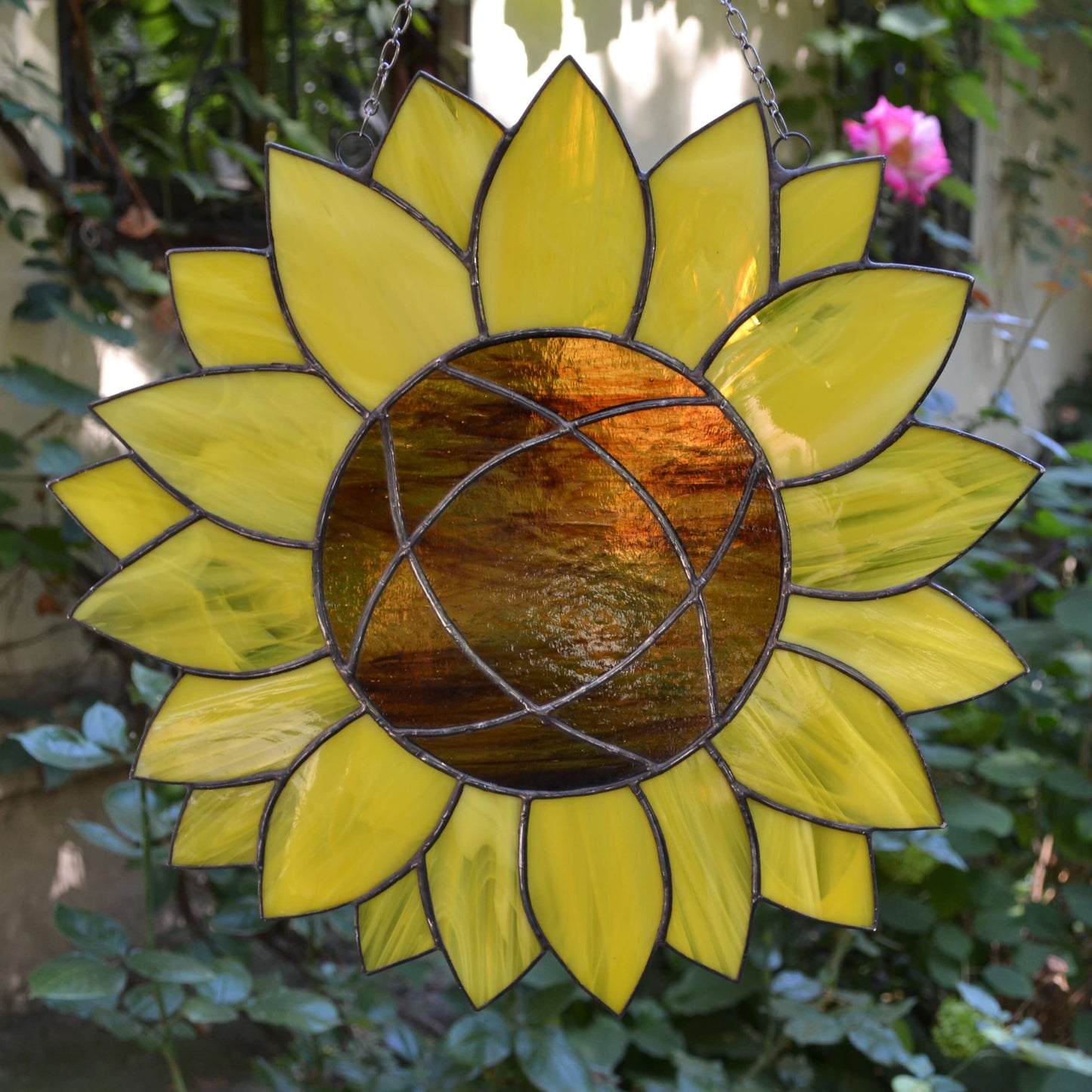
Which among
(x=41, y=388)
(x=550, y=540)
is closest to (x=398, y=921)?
(x=550, y=540)

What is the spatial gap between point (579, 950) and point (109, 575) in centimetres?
40

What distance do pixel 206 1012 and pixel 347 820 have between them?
1.34 feet

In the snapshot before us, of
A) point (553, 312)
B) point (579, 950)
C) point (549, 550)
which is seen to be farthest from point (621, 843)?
point (553, 312)

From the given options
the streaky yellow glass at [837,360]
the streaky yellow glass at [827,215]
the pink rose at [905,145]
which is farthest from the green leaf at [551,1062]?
the pink rose at [905,145]

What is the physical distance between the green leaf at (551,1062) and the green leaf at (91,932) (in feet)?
1.41

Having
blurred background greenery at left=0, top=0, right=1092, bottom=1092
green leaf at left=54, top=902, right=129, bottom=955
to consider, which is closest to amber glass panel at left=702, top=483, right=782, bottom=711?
blurred background greenery at left=0, top=0, right=1092, bottom=1092

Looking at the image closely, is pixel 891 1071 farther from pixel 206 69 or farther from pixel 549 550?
pixel 206 69

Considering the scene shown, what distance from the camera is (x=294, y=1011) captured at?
3.35ft

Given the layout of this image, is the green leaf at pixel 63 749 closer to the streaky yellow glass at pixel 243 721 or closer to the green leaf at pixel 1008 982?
the streaky yellow glass at pixel 243 721

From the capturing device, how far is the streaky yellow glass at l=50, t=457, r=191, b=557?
2.16ft

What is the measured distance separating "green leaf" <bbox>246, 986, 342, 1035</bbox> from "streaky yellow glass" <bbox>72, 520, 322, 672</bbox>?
51 centimetres

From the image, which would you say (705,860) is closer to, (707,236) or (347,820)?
(347,820)

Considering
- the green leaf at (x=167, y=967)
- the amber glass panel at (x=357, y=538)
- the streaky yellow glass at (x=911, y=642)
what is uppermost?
the amber glass panel at (x=357, y=538)

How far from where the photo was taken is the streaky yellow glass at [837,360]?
2.10ft
